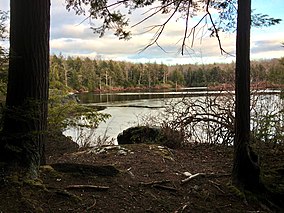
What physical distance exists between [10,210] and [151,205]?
1333 millimetres

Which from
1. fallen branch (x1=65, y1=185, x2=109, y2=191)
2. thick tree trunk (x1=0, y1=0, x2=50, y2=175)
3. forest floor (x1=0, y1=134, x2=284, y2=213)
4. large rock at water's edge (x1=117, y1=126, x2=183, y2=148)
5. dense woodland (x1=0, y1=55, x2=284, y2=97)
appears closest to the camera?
forest floor (x1=0, y1=134, x2=284, y2=213)

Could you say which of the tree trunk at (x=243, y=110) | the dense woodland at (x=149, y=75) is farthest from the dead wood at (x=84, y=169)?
the dense woodland at (x=149, y=75)

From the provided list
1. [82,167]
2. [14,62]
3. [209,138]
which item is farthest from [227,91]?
[14,62]

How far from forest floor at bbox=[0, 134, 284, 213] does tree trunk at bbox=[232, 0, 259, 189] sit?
0.74 feet

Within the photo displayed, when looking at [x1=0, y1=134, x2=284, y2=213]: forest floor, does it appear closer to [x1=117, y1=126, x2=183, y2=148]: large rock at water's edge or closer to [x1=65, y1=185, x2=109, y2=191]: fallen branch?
[x1=65, y1=185, x2=109, y2=191]: fallen branch

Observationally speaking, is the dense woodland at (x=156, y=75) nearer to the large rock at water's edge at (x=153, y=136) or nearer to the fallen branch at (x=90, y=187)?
the fallen branch at (x=90, y=187)

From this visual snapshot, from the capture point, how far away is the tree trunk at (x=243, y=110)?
3623 mm

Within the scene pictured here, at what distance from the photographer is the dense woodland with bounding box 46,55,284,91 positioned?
6.93 metres

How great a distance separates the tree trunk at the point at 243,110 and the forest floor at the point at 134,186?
22 cm

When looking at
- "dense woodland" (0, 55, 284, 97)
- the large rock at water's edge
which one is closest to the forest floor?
→ "dense woodland" (0, 55, 284, 97)

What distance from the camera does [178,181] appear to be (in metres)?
3.94

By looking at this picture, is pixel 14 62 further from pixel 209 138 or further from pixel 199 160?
pixel 209 138

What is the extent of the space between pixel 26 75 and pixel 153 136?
4280 mm

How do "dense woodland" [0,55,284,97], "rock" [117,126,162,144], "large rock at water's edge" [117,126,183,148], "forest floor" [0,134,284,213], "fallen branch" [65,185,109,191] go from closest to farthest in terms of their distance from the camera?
"forest floor" [0,134,284,213]
"fallen branch" [65,185,109,191]
"dense woodland" [0,55,284,97]
"large rock at water's edge" [117,126,183,148]
"rock" [117,126,162,144]
